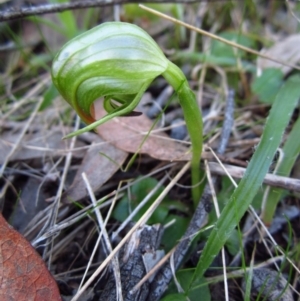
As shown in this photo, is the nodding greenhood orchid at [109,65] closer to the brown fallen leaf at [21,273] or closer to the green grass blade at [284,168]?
the brown fallen leaf at [21,273]

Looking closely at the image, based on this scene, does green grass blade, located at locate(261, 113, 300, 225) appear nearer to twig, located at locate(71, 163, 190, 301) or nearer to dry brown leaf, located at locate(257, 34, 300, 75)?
twig, located at locate(71, 163, 190, 301)

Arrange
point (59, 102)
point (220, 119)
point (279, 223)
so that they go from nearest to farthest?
1. point (279, 223)
2. point (220, 119)
3. point (59, 102)

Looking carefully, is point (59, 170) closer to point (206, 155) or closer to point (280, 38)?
point (206, 155)

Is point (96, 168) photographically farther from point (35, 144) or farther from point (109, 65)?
point (109, 65)

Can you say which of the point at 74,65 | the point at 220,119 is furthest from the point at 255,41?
the point at 74,65

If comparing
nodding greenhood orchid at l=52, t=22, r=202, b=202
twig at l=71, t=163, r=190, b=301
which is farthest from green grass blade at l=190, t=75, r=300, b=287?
nodding greenhood orchid at l=52, t=22, r=202, b=202

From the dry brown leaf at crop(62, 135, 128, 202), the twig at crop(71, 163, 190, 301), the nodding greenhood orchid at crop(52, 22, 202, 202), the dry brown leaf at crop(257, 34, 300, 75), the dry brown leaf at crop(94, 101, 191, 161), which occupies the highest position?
the nodding greenhood orchid at crop(52, 22, 202, 202)

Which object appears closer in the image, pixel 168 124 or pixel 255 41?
pixel 168 124
